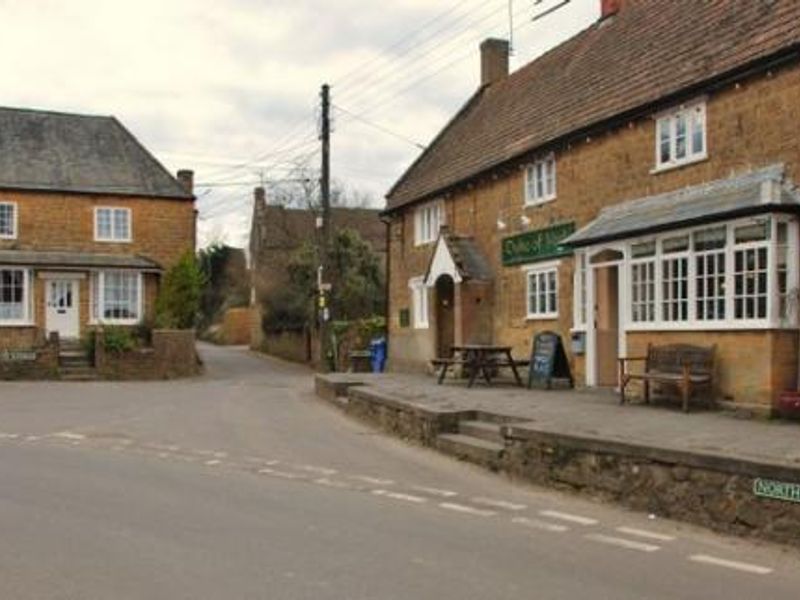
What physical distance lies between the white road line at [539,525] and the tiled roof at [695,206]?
678cm

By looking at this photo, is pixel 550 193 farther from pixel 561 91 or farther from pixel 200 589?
pixel 200 589

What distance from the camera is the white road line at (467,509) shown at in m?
9.94

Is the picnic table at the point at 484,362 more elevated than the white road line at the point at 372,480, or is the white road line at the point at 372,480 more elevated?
the picnic table at the point at 484,362

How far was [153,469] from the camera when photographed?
500 inches

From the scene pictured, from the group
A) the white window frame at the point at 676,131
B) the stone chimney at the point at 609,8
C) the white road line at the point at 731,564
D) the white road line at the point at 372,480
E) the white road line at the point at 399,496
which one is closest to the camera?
the white road line at the point at 731,564

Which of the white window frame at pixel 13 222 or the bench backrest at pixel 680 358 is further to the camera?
the white window frame at pixel 13 222

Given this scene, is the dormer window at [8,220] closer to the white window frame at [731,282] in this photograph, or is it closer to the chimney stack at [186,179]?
the chimney stack at [186,179]

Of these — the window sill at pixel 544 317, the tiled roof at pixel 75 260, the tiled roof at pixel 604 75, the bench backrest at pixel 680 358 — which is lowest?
the bench backrest at pixel 680 358

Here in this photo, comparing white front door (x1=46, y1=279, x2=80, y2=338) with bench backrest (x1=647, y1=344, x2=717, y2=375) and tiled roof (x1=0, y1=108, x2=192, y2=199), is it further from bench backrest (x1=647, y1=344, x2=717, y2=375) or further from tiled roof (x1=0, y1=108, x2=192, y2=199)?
bench backrest (x1=647, y1=344, x2=717, y2=375)

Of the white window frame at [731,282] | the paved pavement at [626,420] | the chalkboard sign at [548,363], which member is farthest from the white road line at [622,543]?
the chalkboard sign at [548,363]

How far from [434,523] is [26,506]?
3.99 meters

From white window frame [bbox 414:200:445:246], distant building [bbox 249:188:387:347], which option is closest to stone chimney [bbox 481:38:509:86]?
white window frame [bbox 414:200:445:246]

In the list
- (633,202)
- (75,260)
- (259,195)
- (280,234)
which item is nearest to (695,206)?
(633,202)

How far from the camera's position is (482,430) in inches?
559
